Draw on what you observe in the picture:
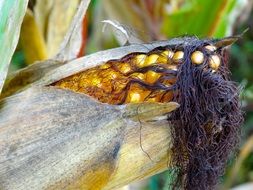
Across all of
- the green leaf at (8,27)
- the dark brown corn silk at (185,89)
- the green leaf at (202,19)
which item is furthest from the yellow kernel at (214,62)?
the green leaf at (202,19)

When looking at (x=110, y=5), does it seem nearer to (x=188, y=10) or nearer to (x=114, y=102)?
(x=188, y=10)

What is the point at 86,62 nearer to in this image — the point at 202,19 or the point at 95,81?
the point at 95,81

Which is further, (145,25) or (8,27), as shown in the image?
(145,25)

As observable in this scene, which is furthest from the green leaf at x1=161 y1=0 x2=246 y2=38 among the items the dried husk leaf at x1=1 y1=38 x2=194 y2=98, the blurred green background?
the dried husk leaf at x1=1 y1=38 x2=194 y2=98

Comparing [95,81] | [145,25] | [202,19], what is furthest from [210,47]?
[145,25]

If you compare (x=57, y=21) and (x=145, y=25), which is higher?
(x=57, y=21)

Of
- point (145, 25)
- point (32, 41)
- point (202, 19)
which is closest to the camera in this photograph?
point (32, 41)

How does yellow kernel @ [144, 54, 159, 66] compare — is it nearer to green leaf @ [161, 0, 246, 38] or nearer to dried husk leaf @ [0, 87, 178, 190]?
dried husk leaf @ [0, 87, 178, 190]
